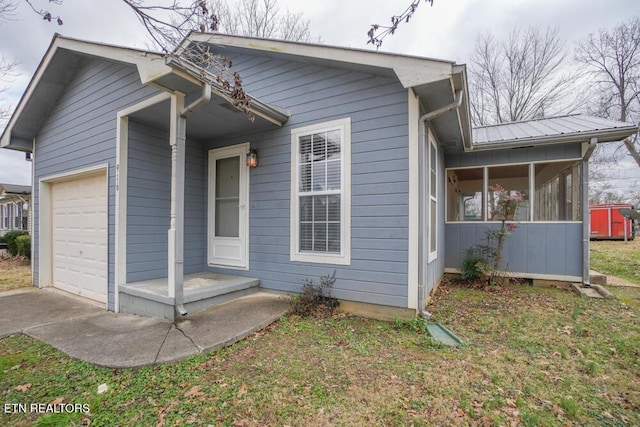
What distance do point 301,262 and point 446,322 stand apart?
2.09 meters

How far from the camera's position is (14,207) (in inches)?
642

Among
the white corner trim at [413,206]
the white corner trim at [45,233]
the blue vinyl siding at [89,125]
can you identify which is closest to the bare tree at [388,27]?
the white corner trim at [413,206]

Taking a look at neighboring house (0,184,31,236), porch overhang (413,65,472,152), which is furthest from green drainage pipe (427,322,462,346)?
neighboring house (0,184,31,236)

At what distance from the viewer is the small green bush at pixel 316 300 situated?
3.95 m

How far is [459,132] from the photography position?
16.7 ft

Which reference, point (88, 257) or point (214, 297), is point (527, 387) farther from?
point (88, 257)

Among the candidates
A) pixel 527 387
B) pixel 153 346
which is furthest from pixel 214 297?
pixel 527 387

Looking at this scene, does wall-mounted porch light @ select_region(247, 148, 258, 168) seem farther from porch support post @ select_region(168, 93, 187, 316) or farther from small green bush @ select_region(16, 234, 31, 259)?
small green bush @ select_region(16, 234, 31, 259)

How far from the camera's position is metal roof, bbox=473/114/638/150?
16.7 feet

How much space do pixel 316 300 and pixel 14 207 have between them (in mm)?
20735

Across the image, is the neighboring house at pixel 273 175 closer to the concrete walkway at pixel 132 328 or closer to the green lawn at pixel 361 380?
the concrete walkway at pixel 132 328

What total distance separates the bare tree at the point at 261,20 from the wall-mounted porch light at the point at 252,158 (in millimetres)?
9213

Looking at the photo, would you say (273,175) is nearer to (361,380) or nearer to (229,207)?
(229,207)

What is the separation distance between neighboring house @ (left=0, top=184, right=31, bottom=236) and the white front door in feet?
40.1
